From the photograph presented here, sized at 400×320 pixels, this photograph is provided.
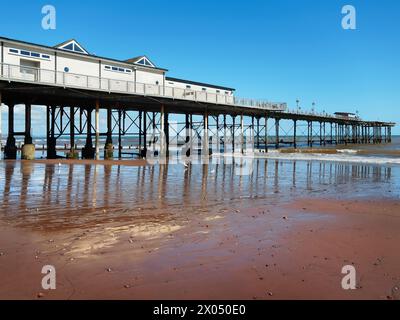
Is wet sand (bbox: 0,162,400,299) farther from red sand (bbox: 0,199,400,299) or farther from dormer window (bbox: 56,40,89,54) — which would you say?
dormer window (bbox: 56,40,89,54)

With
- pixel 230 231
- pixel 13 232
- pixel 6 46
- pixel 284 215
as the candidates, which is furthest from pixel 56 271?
pixel 6 46

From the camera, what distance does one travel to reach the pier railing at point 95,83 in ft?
83.6

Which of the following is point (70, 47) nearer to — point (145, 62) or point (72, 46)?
point (72, 46)

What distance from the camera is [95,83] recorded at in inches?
1176

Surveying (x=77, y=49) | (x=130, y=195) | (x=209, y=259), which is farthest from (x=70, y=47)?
(x=209, y=259)

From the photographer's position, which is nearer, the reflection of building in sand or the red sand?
the red sand

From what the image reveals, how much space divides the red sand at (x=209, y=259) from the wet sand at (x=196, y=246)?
0.06ft

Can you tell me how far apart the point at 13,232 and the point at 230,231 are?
13.6 ft

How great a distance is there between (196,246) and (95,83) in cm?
2548

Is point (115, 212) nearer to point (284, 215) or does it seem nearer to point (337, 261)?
point (284, 215)

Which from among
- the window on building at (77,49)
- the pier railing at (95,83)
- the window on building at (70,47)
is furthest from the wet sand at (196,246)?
the window on building at (77,49)

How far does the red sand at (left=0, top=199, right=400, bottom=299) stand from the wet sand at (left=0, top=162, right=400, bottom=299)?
17 mm

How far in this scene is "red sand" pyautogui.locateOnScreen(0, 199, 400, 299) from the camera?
4820 millimetres

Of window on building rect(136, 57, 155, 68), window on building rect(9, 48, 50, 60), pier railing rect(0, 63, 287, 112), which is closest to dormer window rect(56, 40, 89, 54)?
window on building rect(9, 48, 50, 60)
